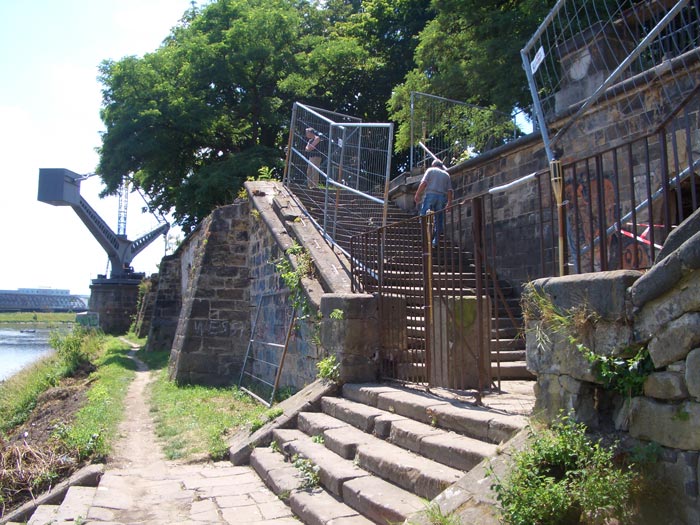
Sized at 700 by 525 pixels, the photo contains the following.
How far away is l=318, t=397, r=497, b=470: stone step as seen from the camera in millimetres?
4102

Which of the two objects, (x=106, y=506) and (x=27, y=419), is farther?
(x=27, y=419)

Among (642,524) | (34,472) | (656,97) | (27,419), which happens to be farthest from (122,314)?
(642,524)

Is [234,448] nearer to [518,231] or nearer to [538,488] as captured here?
[538,488]

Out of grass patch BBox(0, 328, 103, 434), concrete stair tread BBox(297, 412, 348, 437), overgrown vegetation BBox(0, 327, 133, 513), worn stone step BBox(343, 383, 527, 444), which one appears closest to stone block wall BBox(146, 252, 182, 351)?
overgrown vegetation BBox(0, 327, 133, 513)

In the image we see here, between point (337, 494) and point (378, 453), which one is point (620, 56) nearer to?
point (378, 453)

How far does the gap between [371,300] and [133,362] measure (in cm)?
1071

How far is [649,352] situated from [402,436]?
2353 millimetres

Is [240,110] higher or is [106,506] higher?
[240,110]

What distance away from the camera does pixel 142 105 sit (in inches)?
811

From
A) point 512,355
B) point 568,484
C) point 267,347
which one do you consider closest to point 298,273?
point 267,347

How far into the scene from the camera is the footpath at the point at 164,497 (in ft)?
15.8

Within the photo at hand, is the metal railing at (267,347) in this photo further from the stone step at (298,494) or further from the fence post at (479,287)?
the fence post at (479,287)

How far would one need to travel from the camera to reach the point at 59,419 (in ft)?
28.5

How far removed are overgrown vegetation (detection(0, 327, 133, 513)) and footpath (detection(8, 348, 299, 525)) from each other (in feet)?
1.60
